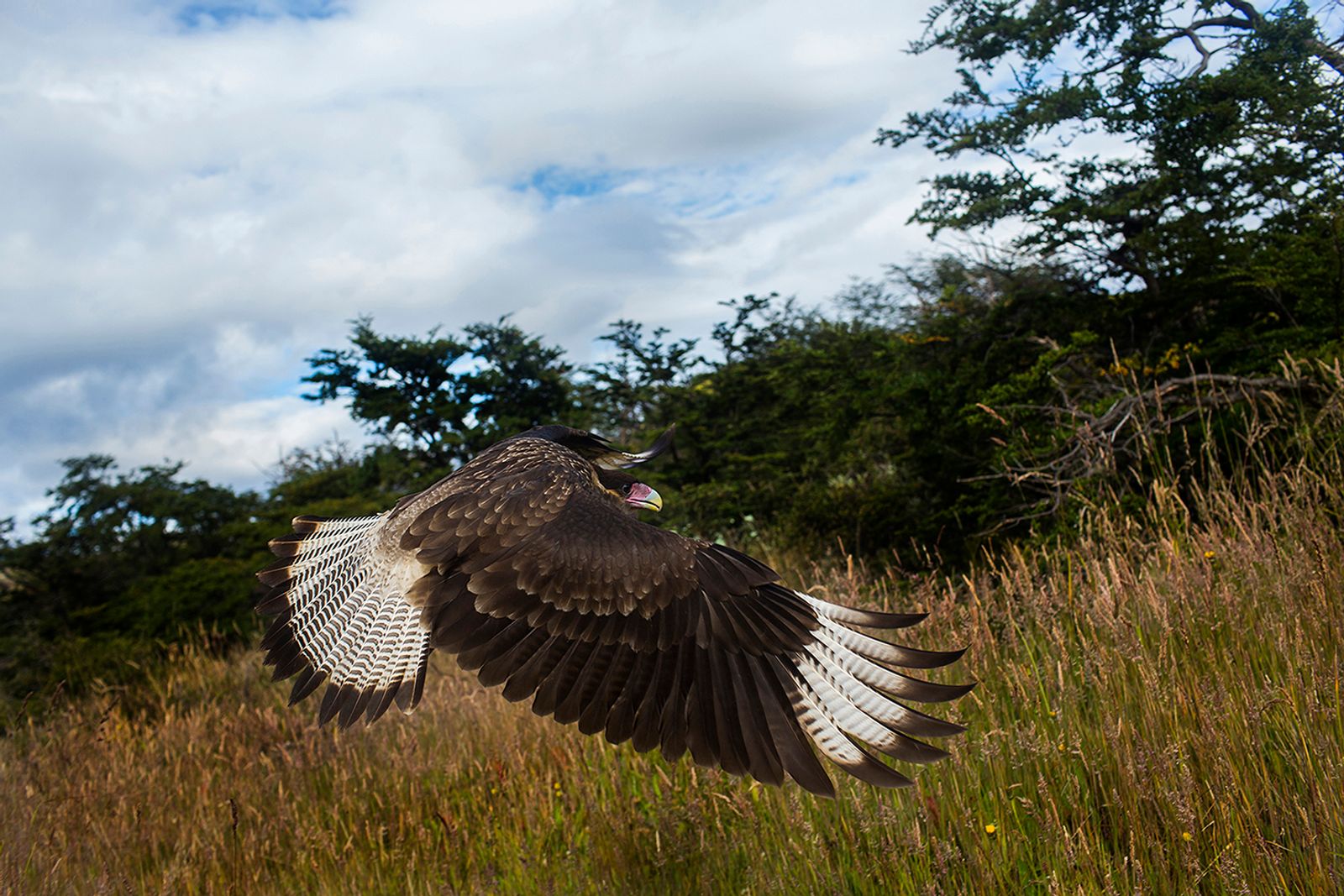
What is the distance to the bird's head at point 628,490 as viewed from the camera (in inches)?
170

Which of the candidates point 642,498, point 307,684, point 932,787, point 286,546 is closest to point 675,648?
point 932,787

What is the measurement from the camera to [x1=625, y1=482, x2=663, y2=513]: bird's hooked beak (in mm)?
4340

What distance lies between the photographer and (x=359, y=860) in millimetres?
4086

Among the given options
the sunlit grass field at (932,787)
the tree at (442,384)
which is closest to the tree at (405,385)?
the tree at (442,384)

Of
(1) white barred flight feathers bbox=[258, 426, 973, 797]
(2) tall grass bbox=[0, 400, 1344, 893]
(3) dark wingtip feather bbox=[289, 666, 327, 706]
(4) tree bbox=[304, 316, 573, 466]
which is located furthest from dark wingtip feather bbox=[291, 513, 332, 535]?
(4) tree bbox=[304, 316, 573, 466]

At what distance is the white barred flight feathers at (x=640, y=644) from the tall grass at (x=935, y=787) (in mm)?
348

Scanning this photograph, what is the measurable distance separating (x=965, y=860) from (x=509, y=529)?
1742mm

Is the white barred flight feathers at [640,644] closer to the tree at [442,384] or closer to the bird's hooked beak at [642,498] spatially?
the bird's hooked beak at [642,498]

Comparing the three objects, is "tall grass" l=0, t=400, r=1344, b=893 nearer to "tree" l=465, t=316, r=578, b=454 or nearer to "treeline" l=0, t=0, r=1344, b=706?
"treeline" l=0, t=0, r=1344, b=706

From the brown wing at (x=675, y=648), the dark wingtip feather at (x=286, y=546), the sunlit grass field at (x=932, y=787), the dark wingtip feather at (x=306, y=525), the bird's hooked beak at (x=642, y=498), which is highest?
the dark wingtip feather at (x=306, y=525)

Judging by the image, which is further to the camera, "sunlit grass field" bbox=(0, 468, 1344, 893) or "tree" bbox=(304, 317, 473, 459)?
"tree" bbox=(304, 317, 473, 459)

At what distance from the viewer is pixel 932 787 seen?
318 cm

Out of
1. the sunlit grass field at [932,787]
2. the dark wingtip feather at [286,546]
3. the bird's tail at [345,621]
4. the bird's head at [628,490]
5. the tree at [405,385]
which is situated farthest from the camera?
the tree at [405,385]

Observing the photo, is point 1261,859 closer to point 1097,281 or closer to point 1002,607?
point 1002,607
